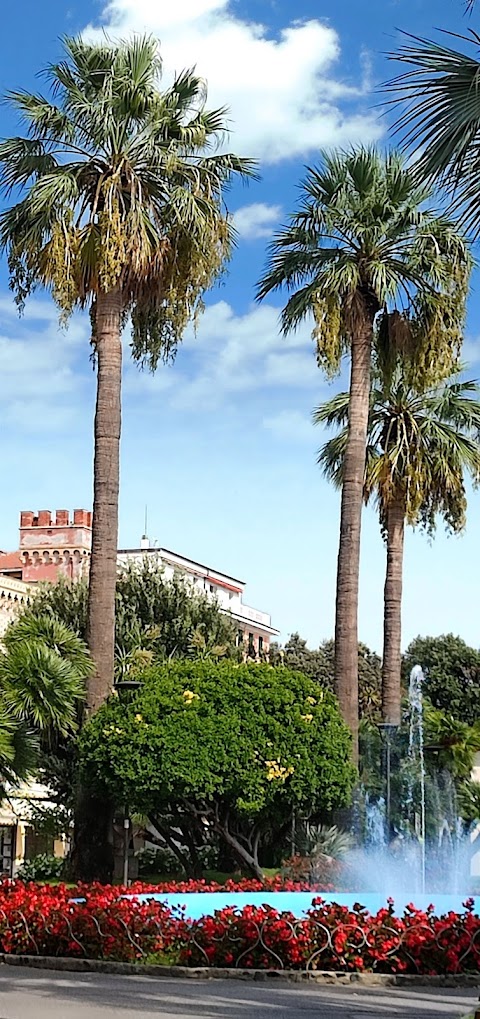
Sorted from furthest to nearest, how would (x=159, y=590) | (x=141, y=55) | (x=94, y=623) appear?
(x=159, y=590), (x=141, y=55), (x=94, y=623)

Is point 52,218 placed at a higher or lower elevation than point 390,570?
higher

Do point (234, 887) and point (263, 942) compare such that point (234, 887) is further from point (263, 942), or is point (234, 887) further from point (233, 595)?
point (233, 595)

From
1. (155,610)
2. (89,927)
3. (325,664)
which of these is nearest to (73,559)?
(325,664)

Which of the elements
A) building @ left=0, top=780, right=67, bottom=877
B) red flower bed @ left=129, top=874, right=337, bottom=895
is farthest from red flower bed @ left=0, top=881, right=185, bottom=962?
building @ left=0, top=780, right=67, bottom=877

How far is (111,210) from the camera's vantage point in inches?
835

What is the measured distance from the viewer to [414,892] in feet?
74.5

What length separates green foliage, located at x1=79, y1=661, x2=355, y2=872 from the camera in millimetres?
21062

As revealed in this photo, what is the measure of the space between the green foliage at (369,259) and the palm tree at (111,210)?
233cm

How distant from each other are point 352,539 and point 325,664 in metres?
37.1

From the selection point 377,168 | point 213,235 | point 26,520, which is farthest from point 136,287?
point 26,520

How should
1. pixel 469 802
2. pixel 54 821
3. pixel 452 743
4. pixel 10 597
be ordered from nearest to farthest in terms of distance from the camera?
1. pixel 54 821
2. pixel 469 802
3. pixel 452 743
4. pixel 10 597

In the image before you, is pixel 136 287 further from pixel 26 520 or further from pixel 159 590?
pixel 26 520

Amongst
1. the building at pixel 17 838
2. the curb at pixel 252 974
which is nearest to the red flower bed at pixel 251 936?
the curb at pixel 252 974

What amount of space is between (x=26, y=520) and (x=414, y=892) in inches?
1708
